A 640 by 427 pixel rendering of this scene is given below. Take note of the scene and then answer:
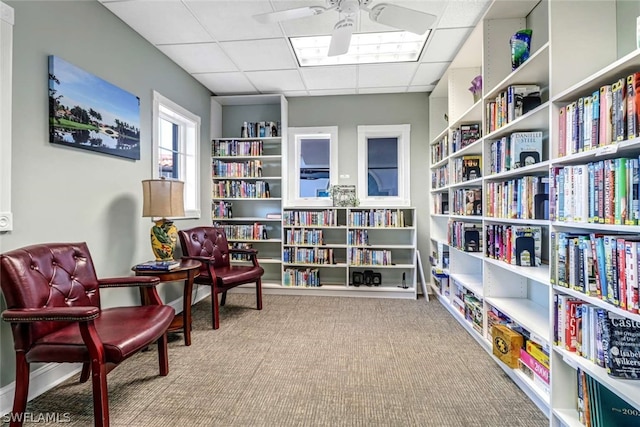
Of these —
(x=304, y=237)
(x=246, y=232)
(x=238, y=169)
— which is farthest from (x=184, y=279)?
(x=238, y=169)

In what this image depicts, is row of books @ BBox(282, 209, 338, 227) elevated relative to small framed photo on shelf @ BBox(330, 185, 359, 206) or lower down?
lower down

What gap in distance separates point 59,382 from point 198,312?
4.82 ft

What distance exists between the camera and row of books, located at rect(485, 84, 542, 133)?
2062 millimetres

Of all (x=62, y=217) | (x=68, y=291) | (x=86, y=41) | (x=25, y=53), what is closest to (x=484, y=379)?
(x=68, y=291)

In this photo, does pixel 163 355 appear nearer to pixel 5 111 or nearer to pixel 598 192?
pixel 5 111

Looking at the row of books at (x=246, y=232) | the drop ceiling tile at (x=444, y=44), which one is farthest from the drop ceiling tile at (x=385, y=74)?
the row of books at (x=246, y=232)

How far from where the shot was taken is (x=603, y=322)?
136 centimetres

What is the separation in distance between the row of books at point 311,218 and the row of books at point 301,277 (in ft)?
2.04

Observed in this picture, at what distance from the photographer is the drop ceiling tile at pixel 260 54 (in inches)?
117

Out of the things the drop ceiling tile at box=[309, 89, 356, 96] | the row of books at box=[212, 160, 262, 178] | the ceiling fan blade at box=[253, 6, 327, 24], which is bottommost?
the row of books at box=[212, 160, 262, 178]

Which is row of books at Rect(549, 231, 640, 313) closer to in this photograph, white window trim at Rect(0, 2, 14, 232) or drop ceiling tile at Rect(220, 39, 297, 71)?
drop ceiling tile at Rect(220, 39, 297, 71)

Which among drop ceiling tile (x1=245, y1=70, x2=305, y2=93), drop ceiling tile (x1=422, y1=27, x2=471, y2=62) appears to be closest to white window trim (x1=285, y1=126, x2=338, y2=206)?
drop ceiling tile (x1=245, y1=70, x2=305, y2=93)

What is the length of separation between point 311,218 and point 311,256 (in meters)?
0.51

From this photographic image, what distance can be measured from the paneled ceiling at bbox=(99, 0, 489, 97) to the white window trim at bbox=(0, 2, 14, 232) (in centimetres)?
87
